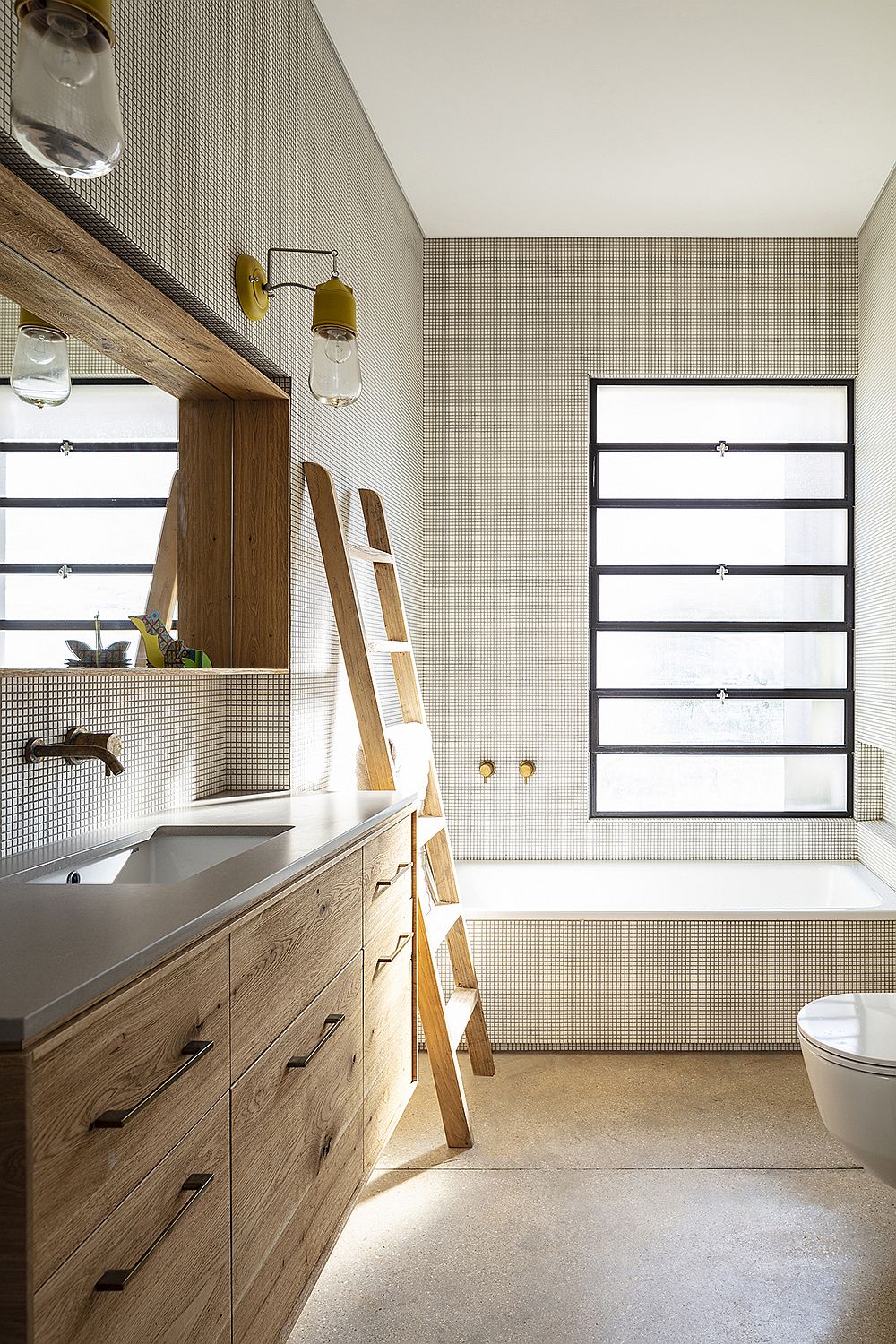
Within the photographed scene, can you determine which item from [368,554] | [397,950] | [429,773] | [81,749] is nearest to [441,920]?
[429,773]

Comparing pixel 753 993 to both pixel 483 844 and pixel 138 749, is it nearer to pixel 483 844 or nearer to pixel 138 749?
pixel 483 844

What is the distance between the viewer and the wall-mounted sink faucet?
1.59 metres

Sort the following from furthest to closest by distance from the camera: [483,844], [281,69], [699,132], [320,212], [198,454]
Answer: [483,844], [699,132], [320,212], [281,69], [198,454]

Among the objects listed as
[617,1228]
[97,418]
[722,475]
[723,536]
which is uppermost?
[722,475]

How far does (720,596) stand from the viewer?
13.5 feet

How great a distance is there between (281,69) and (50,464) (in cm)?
138

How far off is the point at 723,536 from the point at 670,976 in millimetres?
1770

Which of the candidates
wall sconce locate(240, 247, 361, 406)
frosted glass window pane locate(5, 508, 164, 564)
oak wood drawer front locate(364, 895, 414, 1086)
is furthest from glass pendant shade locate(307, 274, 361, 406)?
oak wood drawer front locate(364, 895, 414, 1086)

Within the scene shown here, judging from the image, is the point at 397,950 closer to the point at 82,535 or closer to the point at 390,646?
the point at 390,646

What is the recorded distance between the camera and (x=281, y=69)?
2.36 metres

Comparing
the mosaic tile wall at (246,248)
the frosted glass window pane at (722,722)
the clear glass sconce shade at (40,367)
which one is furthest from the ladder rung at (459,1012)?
the clear glass sconce shade at (40,367)

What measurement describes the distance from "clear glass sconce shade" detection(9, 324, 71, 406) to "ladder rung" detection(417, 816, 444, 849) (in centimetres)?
155

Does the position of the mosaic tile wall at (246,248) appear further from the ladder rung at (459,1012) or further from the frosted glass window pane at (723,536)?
the frosted glass window pane at (723,536)

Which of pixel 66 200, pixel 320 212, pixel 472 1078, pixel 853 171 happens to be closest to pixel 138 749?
pixel 66 200
